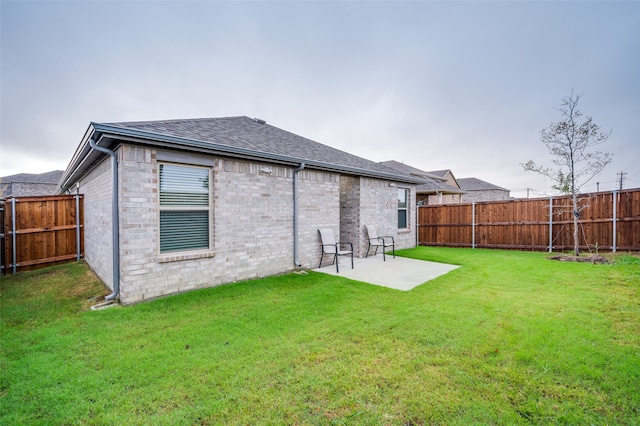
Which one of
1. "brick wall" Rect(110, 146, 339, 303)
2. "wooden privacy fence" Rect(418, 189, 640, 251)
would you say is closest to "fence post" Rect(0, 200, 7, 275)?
"brick wall" Rect(110, 146, 339, 303)

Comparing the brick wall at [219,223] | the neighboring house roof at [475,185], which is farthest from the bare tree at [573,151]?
the neighboring house roof at [475,185]

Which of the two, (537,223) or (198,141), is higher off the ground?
(198,141)

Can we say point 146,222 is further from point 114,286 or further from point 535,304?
point 535,304

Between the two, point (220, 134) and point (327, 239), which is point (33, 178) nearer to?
point (220, 134)

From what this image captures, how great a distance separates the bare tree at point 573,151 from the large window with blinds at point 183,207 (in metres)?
10.6

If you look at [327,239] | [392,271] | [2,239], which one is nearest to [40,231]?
[2,239]

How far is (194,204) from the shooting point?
203 inches

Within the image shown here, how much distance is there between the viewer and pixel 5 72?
27.0 feet

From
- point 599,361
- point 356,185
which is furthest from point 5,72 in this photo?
point 599,361

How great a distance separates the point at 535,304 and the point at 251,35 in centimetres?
1157

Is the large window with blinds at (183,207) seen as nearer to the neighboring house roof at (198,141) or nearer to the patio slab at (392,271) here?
the neighboring house roof at (198,141)

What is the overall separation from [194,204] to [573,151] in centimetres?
1137

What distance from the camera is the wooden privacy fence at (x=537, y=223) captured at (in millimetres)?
8547

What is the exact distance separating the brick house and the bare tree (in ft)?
22.6
